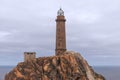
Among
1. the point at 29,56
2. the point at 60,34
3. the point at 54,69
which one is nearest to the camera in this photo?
the point at 54,69

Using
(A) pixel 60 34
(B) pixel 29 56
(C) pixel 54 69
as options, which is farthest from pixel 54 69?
(A) pixel 60 34

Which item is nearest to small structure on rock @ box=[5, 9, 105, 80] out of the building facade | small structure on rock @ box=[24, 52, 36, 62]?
small structure on rock @ box=[24, 52, 36, 62]

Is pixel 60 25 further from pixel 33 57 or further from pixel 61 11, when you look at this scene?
pixel 33 57

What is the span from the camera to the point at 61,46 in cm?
7656

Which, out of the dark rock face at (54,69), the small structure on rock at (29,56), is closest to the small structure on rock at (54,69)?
the dark rock face at (54,69)

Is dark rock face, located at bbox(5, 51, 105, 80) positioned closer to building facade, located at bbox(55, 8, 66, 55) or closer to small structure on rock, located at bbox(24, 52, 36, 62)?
small structure on rock, located at bbox(24, 52, 36, 62)

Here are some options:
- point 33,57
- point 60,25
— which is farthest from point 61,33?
point 33,57

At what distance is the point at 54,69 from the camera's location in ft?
198

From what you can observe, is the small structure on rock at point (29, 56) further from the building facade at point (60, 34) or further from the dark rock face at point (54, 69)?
the building facade at point (60, 34)

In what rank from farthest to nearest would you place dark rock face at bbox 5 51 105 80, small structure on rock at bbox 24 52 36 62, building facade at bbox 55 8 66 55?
1. building facade at bbox 55 8 66 55
2. small structure on rock at bbox 24 52 36 62
3. dark rock face at bbox 5 51 105 80

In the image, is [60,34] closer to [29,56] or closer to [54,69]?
[29,56]

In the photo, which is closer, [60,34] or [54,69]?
[54,69]

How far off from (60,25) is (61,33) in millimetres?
2220

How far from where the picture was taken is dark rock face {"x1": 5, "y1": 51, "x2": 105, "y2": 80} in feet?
195
